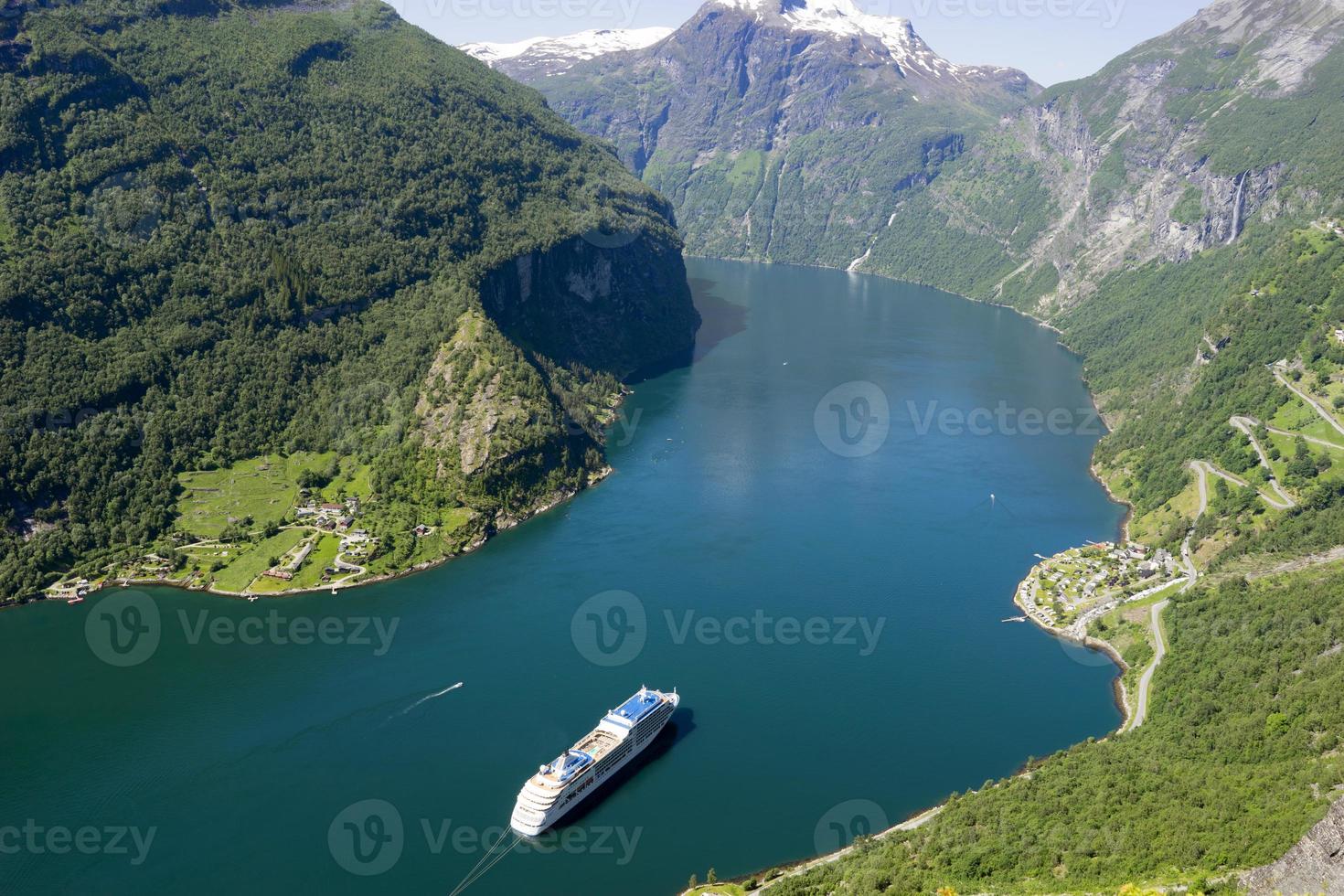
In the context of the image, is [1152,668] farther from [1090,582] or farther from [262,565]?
[262,565]

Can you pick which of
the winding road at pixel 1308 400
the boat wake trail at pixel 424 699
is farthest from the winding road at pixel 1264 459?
the boat wake trail at pixel 424 699

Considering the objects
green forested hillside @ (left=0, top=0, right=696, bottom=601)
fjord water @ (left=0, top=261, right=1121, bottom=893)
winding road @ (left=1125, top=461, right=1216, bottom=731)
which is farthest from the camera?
green forested hillside @ (left=0, top=0, right=696, bottom=601)

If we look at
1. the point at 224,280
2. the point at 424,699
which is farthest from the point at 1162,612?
the point at 224,280

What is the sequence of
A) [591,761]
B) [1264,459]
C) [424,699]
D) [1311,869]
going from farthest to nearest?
[1264,459], [424,699], [591,761], [1311,869]

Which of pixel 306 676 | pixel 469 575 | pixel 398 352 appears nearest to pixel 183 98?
pixel 398 352

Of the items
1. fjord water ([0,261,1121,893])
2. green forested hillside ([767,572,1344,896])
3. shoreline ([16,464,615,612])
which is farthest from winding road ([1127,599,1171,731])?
shoreline ([16,464,615,612])

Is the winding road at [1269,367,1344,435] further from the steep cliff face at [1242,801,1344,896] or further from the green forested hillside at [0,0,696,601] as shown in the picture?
the green forested hillside at [0,0,696,601]

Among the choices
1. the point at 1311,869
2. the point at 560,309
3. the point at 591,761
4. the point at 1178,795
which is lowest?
the point at 591,761
